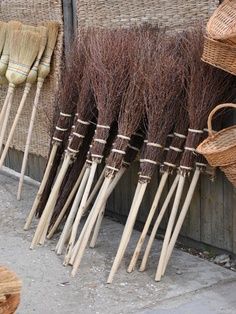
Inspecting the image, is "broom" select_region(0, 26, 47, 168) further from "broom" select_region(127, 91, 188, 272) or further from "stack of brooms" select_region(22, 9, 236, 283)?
"broom" select_region(127, 91, 188, 272)

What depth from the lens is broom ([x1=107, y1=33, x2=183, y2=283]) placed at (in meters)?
4.14

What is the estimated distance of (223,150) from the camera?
350 centimetres

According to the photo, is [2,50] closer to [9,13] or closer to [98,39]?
[9,13]

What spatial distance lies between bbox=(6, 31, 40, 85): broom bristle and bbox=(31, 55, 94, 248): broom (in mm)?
1319

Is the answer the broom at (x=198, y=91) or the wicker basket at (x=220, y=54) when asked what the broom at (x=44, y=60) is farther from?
the wicker basket at (x=220, y=54)

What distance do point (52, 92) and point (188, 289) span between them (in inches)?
101

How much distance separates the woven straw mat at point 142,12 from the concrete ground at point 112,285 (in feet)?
5.22

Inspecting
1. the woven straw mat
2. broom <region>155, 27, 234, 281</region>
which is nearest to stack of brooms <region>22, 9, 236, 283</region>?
broom <region>155, 27, 234, 281</region>

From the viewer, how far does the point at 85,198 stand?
4.38 m

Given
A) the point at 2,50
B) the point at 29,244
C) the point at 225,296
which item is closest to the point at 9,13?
the point at 2,50

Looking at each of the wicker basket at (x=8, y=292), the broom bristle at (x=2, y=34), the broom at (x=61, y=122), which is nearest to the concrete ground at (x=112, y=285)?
the broom at (x=61, y=122)

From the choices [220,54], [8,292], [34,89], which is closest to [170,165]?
[220,54]

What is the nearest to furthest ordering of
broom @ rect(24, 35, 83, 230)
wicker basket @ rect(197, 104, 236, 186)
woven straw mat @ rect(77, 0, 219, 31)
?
wicker basket @ rect(197, 104, 236, 186)
woven straw mat @ rect(77, 0, 219, 31)
broom @ rect(24, 35, 83, 230)

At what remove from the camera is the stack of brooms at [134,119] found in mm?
4125
